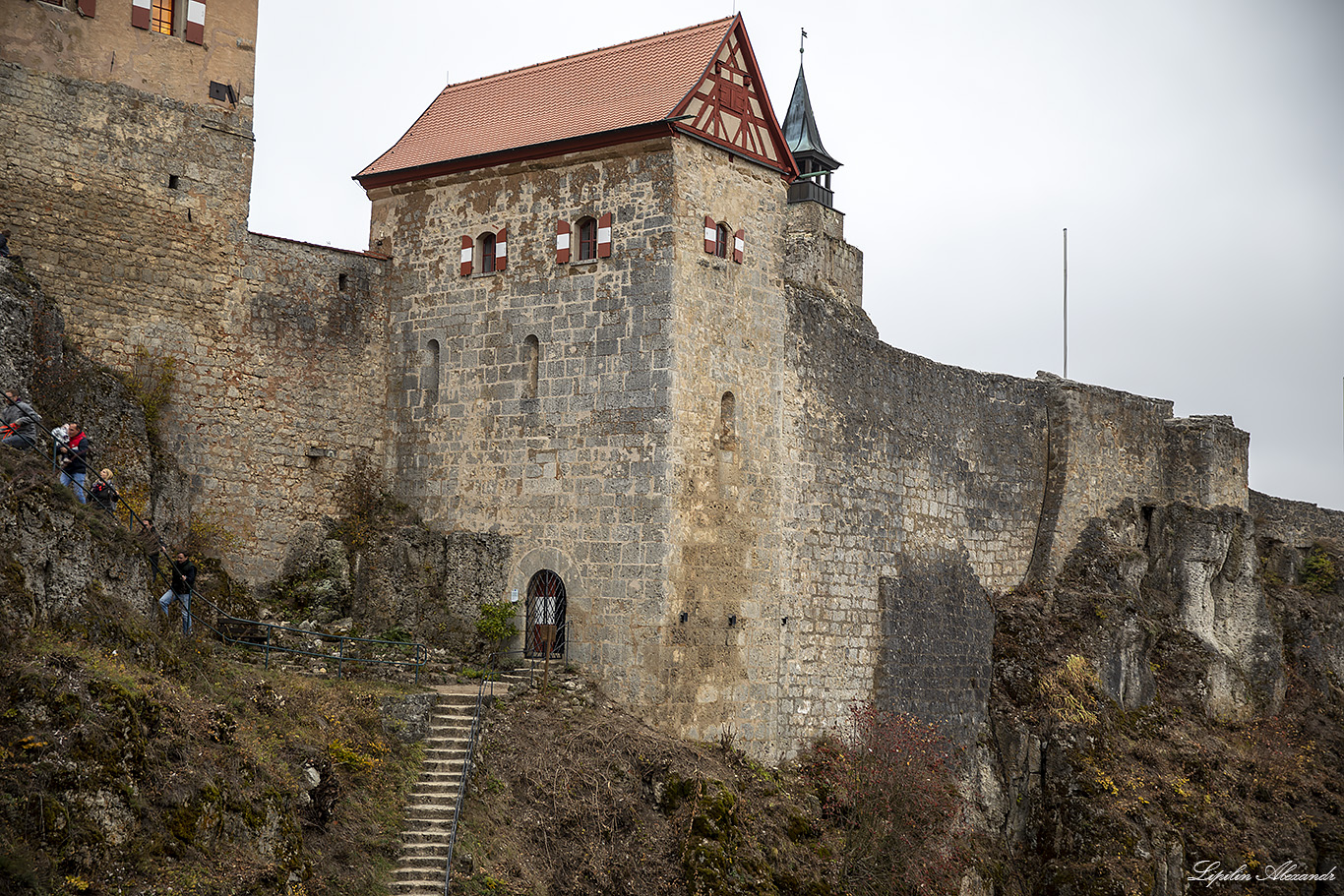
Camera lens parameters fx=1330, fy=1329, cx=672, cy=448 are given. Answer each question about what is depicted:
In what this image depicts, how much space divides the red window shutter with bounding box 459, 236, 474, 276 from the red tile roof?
62.6 inches

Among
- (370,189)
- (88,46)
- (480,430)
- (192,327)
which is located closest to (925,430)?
(480,430)

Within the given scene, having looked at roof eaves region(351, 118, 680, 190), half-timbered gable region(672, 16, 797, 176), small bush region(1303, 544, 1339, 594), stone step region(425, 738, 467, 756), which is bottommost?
stone step region(425, 738, 467, 756)

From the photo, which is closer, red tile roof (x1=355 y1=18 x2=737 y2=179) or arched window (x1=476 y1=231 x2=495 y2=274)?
red tile roof (x1=355 y1=18 x2=737 y2=179)

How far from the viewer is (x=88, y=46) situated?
21.9 metres

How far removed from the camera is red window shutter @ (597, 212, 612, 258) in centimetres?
2302

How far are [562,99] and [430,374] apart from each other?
561 centimetres

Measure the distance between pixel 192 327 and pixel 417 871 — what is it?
10.8 m

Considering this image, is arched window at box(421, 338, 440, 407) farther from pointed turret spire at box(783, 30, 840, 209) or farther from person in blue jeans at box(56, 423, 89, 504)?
pointed turret spire at box(783, 30, 840, 209)

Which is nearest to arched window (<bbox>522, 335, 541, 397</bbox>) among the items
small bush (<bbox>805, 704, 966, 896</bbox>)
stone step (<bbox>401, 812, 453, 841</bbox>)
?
stone step (<bbox>401, 812, 453, 841</bbox>)

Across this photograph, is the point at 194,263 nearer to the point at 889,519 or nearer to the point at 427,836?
the point at 427,836

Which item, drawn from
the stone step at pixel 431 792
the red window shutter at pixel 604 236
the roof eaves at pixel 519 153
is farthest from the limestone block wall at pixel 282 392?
the stone step at pixel 431 792

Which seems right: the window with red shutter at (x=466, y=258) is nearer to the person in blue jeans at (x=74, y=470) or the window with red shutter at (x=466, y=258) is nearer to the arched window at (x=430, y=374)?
the arched window at (x=430, y=374)

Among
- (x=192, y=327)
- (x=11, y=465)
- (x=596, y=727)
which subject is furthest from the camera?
(x=192, y=327)

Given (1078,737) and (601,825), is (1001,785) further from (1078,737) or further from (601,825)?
(601,825)
